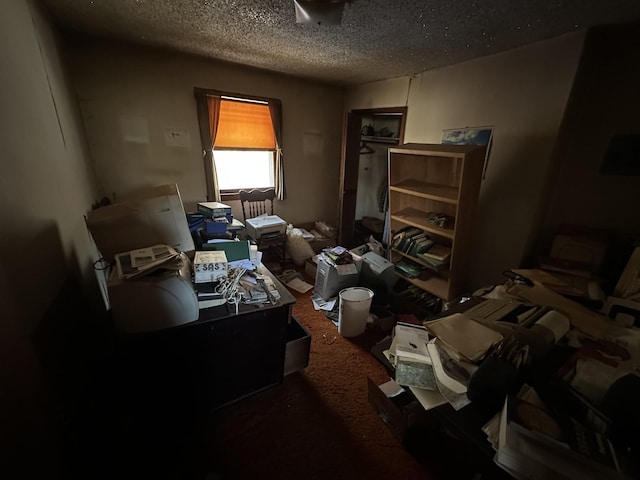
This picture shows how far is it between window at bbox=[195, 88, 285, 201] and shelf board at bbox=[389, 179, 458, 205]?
65.3 inches

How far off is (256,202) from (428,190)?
2.14 metres

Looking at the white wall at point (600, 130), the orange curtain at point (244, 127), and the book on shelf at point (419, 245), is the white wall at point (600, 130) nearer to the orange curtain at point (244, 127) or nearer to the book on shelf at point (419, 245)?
the book on shelf at point (419, 245)

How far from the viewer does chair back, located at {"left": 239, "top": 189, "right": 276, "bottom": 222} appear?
3170mm

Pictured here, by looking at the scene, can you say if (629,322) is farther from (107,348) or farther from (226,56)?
(226,56)

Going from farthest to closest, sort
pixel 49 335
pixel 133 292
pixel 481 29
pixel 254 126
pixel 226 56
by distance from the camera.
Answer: pixel 254 126
pixel 226 56
pixel 481 29
pixel 133 292
pixel 49 335

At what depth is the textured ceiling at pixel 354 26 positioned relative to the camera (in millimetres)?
1387

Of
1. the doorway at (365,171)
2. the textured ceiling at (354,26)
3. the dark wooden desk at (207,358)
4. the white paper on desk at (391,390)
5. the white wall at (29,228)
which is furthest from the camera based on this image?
the doorway at (365,171)

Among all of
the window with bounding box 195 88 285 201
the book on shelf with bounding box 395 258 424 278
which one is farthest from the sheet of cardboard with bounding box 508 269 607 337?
the window with bounding box 195 88 285 201

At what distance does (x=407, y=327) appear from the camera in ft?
4.22

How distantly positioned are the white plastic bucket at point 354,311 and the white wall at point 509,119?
1042 mm

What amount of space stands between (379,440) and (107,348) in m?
1.62

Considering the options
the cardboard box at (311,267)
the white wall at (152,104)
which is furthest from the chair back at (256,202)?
the cardboard box at (311,267)

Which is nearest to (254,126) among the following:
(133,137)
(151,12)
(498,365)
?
(133,137)

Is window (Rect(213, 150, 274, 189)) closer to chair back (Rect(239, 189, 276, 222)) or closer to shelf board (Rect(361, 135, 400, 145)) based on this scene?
chair back (Rect(239, 189, 276, 222))
